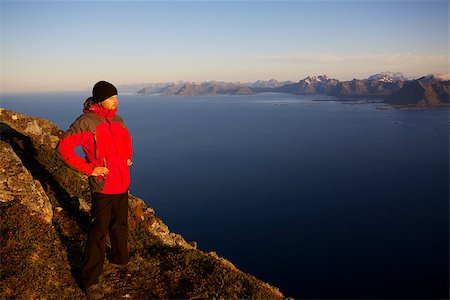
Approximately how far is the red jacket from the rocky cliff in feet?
6.96

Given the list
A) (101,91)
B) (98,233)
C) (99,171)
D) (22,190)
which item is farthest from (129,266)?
(101,91)

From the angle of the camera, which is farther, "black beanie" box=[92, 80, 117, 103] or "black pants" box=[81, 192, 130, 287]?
"black pants" box=[81, 192, 130, 287]

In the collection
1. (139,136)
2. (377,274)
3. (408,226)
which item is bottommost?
(377,274)

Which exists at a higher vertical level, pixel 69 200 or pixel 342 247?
pixel 69 200

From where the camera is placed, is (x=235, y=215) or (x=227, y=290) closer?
(x=227, y=290)

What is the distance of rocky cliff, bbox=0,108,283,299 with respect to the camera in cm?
636

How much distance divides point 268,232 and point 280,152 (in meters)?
54.1

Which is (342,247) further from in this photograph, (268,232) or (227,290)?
(227,290)

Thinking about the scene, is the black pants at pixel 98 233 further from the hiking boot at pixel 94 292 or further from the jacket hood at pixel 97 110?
the jacket hood at pixel 97 110

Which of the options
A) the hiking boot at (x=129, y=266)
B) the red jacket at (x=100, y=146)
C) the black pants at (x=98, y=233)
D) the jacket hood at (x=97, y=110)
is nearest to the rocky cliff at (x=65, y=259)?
the hiking boot at (x=129, y=266)

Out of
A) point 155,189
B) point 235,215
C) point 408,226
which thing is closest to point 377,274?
point 408,226

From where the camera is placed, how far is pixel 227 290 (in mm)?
6961

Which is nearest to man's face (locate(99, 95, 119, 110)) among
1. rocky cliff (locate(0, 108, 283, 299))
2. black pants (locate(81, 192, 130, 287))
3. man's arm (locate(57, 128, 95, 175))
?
man's arm (locate(57, 128, 95, 175))

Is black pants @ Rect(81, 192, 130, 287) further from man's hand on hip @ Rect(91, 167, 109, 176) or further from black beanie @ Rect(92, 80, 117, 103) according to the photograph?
black beanie @ Rect(92, 80, 117, 103)
